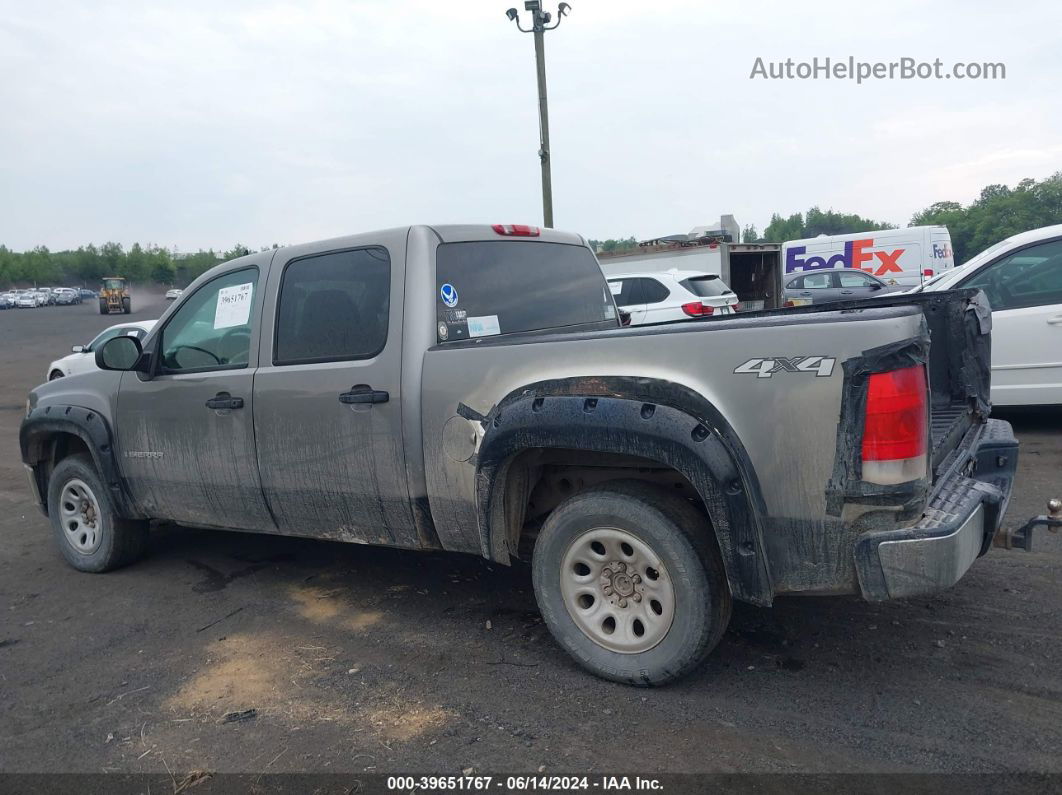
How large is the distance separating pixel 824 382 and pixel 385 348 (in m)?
1.97

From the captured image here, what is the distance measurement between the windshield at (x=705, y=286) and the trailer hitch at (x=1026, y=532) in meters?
9.25

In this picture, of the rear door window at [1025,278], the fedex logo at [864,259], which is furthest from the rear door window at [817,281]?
the rear door window at [1025,278]

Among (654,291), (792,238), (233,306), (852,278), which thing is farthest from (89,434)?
(792,238)

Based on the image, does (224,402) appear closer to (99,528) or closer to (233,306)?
(233,306)

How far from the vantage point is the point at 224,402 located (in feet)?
14.5

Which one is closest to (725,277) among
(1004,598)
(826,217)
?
(1004,598)

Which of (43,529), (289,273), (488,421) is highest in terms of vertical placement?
(289,273)

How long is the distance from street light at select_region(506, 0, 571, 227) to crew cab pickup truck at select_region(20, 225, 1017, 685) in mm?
11513

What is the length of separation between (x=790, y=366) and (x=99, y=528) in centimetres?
443

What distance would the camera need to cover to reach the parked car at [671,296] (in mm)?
12102

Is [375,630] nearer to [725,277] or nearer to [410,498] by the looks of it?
[410,498]

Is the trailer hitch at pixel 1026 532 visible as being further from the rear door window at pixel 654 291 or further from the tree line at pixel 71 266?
the tree line at pixel 71 266

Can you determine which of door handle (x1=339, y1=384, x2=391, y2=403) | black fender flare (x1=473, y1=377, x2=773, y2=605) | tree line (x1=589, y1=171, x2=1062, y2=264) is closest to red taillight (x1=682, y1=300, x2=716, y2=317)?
door handle (x1=339, y1=384, x2=391, y2=403)

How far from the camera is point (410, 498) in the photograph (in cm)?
382
